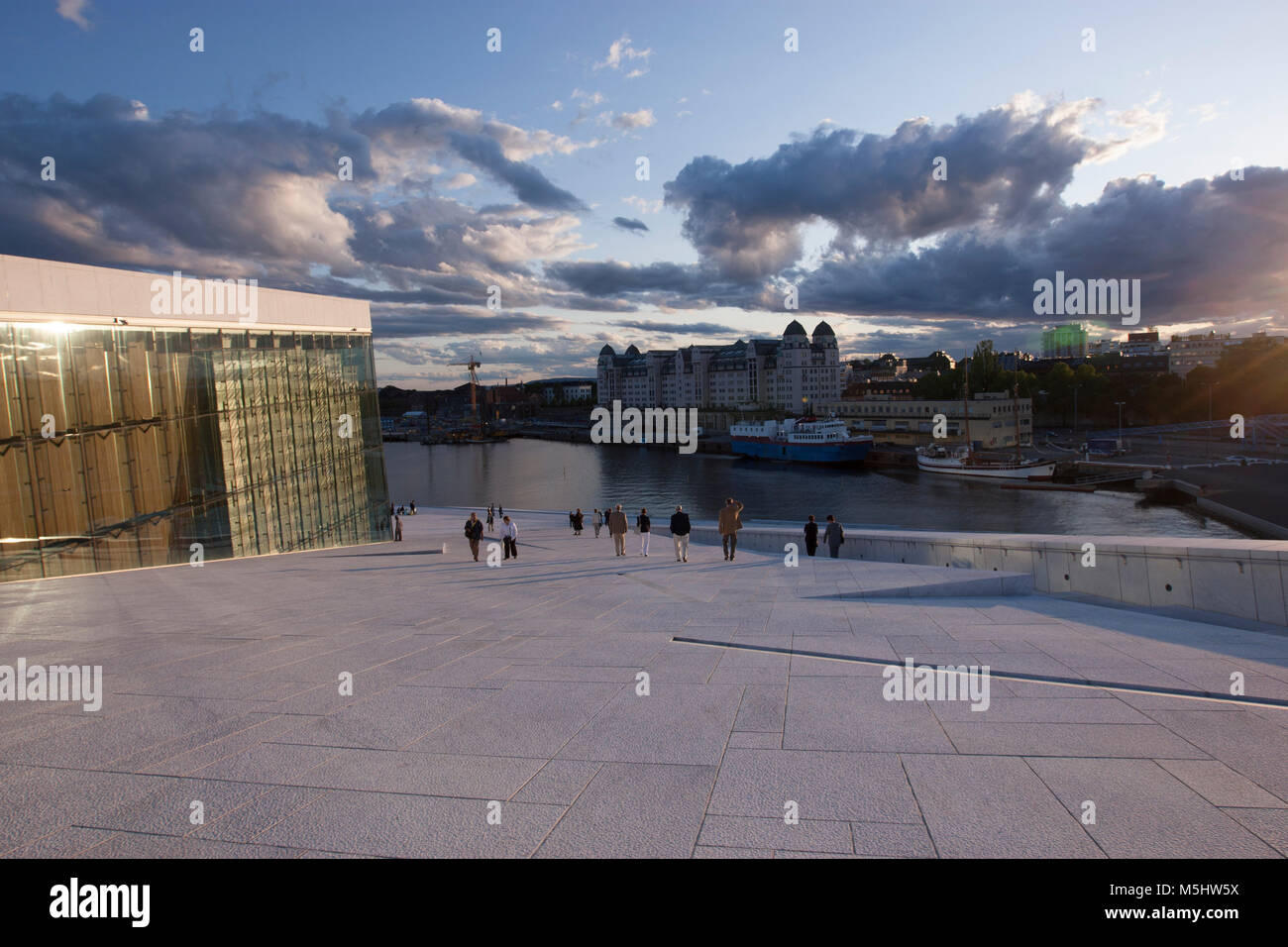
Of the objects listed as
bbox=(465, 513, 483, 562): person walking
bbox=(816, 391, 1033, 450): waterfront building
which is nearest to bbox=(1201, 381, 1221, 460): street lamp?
bbox=(816, 391, 1033, 450): waterfront building

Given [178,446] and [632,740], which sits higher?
[178,446]

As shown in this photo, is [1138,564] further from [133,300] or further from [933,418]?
[933,418]

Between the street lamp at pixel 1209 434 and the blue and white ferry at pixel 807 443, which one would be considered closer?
the street lamp at pixel 1209 434

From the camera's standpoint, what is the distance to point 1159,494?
5516cm

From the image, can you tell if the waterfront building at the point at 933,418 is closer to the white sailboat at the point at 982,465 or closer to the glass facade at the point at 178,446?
the white sailboat at the point at 982,465

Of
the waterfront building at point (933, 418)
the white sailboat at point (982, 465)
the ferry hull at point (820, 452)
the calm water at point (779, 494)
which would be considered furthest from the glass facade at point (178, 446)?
the waterfront building at point (933, 418)

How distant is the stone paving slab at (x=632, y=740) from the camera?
145 inches

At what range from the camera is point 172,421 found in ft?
68.4

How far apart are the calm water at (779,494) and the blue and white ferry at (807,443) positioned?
11.3ft

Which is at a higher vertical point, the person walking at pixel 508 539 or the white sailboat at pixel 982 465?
the person walking at pixel 508 539

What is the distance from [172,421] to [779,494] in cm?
5111

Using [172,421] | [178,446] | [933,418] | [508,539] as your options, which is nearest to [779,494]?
[933,418]
